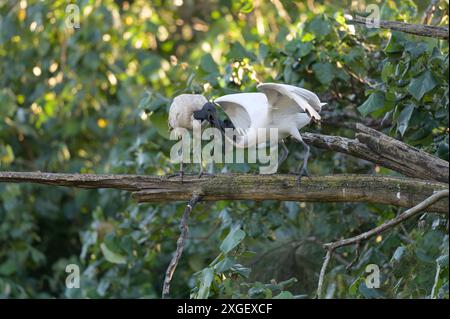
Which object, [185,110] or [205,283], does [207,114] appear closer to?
[185,110]

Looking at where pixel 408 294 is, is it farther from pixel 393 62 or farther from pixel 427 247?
pixel 393 62

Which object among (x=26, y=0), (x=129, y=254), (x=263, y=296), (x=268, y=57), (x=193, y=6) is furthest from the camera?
(x=193, y=6)

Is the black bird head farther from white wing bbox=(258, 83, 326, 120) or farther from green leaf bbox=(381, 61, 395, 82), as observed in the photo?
green leaf bbox=(381, 61, 395, 82)

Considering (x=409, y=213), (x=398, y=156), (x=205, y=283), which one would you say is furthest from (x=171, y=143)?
(x=409, y=213)

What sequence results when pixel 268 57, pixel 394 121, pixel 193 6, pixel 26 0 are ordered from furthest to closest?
pixel 193 6, pixel 26 0, pixel 268 57, pixel 394 121

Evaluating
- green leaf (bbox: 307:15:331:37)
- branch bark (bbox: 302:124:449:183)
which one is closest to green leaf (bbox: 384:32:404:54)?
green leaf (bbox: 307:15:331:37)

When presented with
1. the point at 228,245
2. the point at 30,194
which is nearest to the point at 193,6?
the point at 30,194

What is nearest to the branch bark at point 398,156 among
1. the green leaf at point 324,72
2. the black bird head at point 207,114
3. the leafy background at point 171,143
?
the leafy background at point 171,143

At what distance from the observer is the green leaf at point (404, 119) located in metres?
3.88

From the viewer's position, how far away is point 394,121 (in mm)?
4027

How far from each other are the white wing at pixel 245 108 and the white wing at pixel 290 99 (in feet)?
0.22

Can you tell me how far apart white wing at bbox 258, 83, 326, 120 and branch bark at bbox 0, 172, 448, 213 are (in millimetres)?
291

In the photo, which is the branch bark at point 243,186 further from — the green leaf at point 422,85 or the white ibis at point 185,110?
the green leaf at point 422,85

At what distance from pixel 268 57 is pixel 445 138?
119cm
